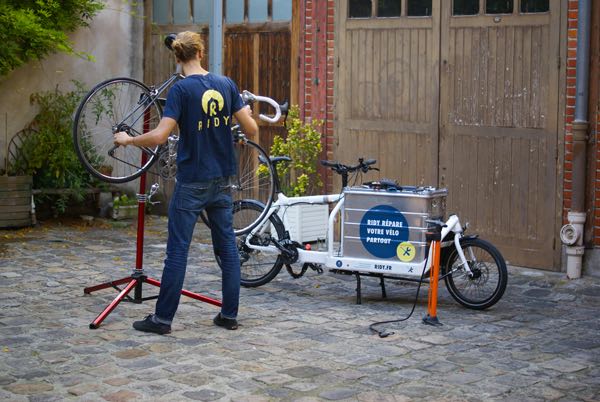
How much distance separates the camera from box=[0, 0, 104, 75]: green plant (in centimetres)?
1113

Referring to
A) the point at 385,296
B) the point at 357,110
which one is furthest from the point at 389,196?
the point at 357,110

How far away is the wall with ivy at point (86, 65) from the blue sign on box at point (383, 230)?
568cm

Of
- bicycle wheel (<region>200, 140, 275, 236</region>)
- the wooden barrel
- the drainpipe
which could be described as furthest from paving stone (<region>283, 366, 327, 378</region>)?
the wooden barrel

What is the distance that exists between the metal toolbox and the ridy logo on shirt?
59.4 inches

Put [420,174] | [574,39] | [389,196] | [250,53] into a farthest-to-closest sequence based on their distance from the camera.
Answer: [250,53]
[420,174]
[574,39]
[389,196]

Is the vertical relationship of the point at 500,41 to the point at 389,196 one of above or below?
above

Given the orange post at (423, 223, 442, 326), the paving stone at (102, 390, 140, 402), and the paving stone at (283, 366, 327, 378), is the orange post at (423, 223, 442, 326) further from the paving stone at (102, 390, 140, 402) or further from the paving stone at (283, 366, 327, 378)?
the paving stone at (102, 390, 140, 402)

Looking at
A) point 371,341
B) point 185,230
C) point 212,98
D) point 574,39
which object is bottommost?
point 371,341

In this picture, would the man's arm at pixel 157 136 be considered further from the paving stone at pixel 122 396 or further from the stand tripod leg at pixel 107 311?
the paving stone at pixel 122 396

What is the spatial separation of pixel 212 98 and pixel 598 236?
4.00m

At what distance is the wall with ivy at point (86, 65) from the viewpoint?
12.0 metres

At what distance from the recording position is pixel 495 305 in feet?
26.3

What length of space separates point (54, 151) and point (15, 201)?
732 mm

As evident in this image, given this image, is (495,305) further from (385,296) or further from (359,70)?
(359,70)
